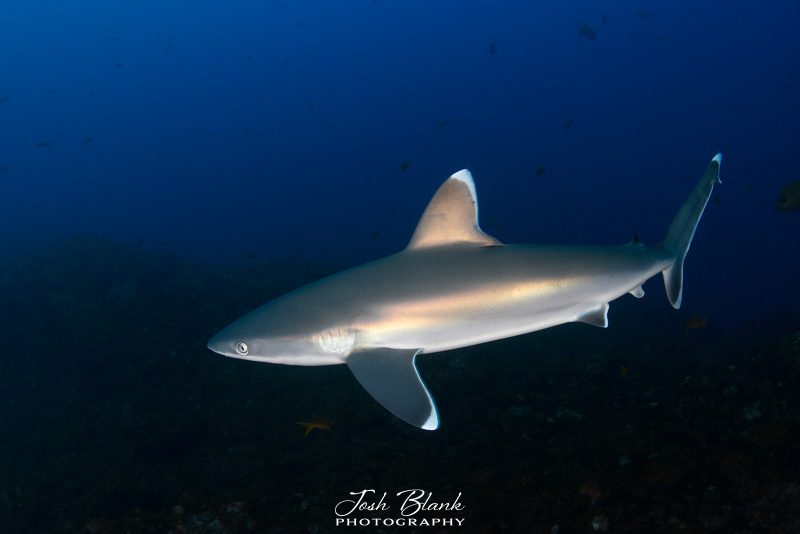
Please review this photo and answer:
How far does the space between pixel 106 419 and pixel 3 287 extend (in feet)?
38.1

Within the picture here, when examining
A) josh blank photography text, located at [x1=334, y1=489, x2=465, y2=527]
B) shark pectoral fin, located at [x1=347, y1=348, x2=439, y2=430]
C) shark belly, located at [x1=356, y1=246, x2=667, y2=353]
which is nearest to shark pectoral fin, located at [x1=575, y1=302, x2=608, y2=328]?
shark belly, located at [x1=356, y1=246, x2=667, y2=353]

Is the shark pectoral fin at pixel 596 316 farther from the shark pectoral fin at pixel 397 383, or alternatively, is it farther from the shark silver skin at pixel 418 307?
the shark pectoral fin at pixel 397 383

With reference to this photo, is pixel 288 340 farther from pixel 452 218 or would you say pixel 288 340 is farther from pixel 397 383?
pixel 452 218

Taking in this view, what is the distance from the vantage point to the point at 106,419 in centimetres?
941

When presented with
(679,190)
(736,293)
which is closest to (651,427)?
(736,293)

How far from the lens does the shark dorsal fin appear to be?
3973 mm

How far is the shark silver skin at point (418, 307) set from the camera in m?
3.57

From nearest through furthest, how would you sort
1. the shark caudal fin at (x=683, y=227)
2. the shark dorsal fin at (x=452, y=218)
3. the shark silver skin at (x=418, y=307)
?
the shark silver skin at (x=418, y=307)
the shark dorsal fin at (x=452, y=218)
the shark caudal fin at (x=683, y=227)

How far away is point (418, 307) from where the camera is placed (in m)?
3.57

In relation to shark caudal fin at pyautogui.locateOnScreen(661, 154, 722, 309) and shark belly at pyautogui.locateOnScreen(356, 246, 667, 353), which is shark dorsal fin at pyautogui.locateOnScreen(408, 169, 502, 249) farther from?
shark caudal fin at pyautogui.locateOnScreen(661, 154, 722, 309)

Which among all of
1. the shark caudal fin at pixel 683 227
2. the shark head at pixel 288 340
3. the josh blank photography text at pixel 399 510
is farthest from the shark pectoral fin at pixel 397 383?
the shark caudal fin at pixel 683 227

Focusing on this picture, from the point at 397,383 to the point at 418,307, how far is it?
0.59m

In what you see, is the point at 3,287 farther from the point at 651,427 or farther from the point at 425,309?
the point at 651,427

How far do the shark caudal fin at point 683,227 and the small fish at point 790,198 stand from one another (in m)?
5.58
